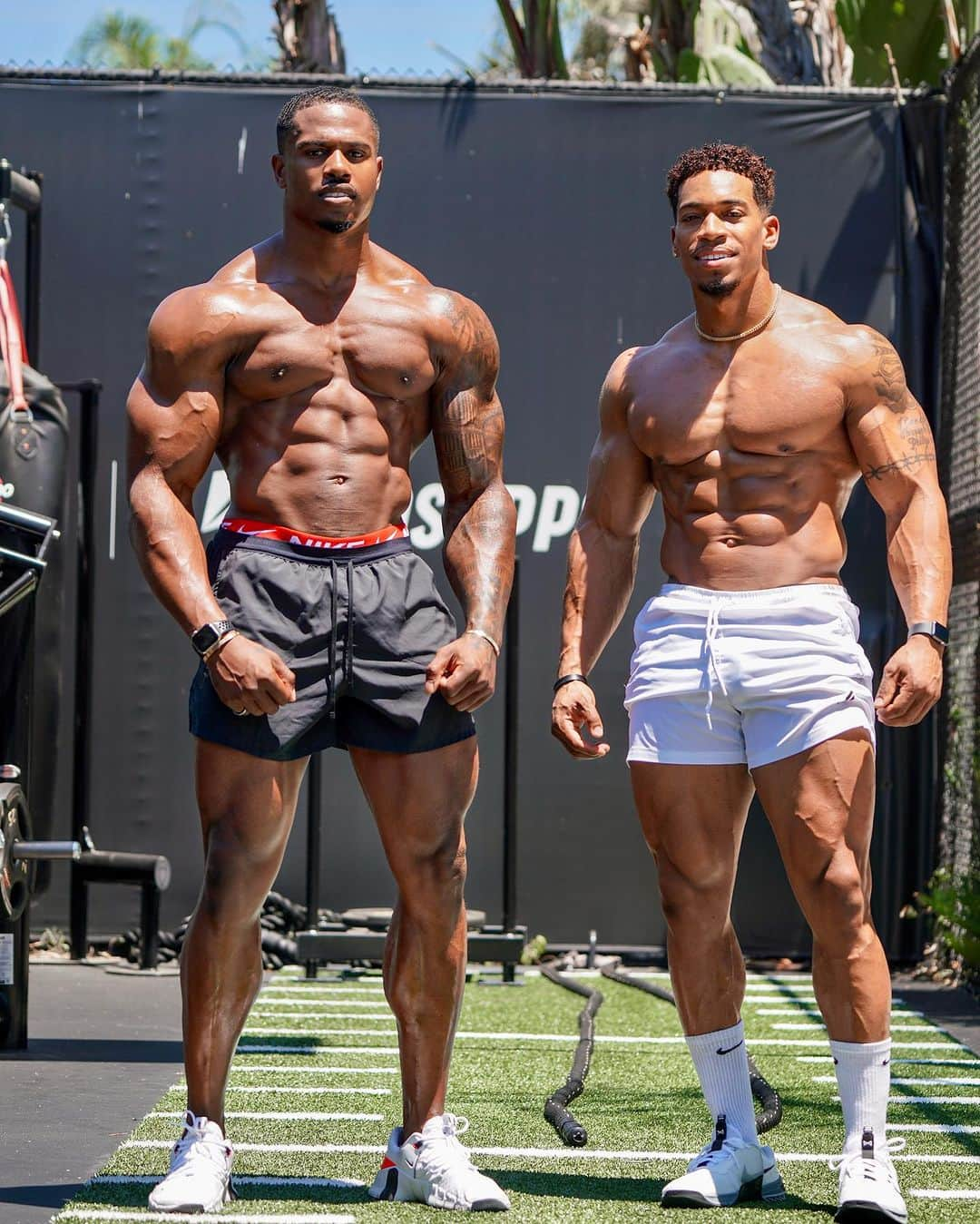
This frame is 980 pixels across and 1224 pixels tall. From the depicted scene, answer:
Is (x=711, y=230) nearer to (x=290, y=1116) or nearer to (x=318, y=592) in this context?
(x=318, y=592)

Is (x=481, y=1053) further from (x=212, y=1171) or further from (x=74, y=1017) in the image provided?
(x=212, y=1171)

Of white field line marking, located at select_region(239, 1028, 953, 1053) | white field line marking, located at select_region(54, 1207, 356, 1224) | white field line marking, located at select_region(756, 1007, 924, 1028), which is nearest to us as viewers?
white field line marking, located at select_region(54, 1207, 356, 1224)

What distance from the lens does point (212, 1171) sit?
290 cm

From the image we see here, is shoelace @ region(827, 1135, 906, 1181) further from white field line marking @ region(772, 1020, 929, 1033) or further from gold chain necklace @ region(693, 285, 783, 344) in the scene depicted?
white field line marking @ region(772, 1020, 929, 1033)

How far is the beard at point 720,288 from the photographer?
3.18 m

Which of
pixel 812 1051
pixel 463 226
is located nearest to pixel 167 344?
pixel 812 1051

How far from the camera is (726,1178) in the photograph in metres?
3.00

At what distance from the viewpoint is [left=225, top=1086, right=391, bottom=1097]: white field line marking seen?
4.11 m

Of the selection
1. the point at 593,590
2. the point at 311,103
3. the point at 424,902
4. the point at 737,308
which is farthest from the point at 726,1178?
the point at 311,103

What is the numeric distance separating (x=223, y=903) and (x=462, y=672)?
21.8 inches

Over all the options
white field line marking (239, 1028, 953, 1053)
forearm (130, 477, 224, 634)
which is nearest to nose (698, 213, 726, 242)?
forearm (130, 477, 224, 634)

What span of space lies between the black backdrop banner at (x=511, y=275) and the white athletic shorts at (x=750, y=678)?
343cm

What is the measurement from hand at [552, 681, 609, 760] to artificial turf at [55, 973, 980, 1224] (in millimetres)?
769

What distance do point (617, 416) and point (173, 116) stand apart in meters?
3.92
